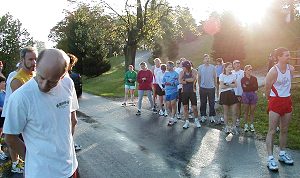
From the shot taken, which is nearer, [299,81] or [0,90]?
[0,90]

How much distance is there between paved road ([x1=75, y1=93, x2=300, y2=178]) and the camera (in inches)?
257

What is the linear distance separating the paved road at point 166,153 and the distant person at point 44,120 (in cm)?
346

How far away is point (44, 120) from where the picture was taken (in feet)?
9.49

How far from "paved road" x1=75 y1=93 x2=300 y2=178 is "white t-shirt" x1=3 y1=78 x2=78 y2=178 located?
3.48 m

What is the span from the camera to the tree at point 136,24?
112ft

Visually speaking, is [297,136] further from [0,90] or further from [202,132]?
[0,90]

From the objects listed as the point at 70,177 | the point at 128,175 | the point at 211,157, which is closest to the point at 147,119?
the point at 211,157

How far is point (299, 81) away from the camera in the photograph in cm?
1875

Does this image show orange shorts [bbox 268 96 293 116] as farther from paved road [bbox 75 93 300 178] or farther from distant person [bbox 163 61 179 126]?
distant person [bbox 163 61 179 126]

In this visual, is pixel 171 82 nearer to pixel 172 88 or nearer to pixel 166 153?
pixel 172 88

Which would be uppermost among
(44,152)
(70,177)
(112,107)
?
(44,152)

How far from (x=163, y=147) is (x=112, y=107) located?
839 cm

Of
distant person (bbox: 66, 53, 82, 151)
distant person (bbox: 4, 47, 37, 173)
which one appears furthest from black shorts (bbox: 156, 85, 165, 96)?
distant person (bbox: 4, 47, 37, 173)

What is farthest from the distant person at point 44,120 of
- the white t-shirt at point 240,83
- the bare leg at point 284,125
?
the white t-shirt at point 240,83
